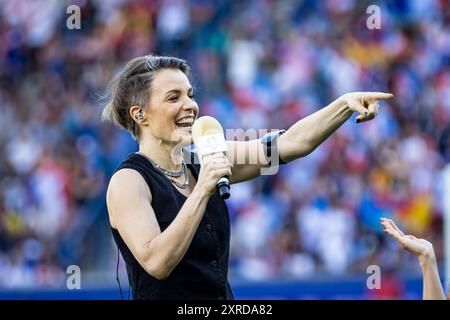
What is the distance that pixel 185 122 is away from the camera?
4.32 m

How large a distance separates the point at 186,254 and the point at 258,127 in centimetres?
651

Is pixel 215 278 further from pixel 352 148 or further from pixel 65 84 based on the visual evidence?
pixel 65 84

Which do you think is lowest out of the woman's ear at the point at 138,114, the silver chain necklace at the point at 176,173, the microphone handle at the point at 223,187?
the microphone handle at the point at 223,187

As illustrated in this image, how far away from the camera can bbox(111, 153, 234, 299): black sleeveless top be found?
160 inches

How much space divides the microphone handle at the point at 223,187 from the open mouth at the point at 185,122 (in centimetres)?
52

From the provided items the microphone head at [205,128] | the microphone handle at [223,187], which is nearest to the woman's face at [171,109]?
the microphone head at [205,128]

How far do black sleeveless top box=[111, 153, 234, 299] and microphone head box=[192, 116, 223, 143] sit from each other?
32cm

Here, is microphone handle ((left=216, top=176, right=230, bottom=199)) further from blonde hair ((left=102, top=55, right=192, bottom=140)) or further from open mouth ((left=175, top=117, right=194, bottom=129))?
blonde hair ((left=102, top=55, right=192, bottom=140))

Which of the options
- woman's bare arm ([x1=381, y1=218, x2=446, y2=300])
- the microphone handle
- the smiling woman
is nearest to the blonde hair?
the smiling woman

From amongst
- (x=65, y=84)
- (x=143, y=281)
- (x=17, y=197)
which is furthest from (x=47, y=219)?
(x=143, y=281)

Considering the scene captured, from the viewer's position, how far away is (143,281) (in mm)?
4102

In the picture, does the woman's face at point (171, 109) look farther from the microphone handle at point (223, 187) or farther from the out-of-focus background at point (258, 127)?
the out-of-focus background at point (258, 127)

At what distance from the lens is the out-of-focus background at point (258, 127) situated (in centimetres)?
963

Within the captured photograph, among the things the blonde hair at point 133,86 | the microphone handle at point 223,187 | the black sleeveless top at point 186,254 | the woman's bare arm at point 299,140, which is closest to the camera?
the microphone handle at point 223,187
